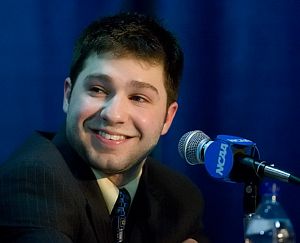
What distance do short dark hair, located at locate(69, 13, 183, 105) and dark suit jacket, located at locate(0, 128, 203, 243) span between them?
0.24 metres

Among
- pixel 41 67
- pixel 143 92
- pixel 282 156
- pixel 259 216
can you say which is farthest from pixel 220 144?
pixel 41 67

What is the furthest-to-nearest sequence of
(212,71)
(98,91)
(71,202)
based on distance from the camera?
(212,71) < (98,91) < (71,202)

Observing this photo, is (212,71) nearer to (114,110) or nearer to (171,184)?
(171,184)

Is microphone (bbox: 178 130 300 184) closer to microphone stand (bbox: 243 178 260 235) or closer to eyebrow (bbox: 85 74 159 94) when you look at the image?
microphone stand (bbox: 243 178 260 235)

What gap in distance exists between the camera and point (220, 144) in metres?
1.21

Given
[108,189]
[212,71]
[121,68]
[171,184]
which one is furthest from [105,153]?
[212,71]

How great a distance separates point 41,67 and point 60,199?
2.72ft

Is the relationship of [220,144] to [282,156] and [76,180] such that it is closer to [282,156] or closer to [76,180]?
[76,180]

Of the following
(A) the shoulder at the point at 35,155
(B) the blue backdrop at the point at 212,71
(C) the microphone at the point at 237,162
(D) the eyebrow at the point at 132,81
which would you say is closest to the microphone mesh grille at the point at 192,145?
(C) the microphone at the point at 237,162

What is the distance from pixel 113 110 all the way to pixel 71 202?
237 mm

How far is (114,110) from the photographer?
4.39ft

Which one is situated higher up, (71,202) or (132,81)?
(132,81)

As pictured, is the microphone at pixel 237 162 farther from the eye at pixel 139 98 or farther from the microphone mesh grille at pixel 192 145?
the eye at pixel 139 98

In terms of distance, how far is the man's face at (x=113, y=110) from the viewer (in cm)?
136
